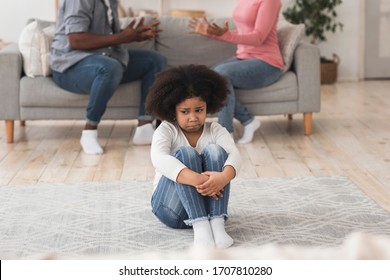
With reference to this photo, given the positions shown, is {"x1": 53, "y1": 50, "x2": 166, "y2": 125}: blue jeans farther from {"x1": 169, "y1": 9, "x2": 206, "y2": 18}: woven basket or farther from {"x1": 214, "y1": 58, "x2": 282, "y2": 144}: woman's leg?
{"x1": 169, "y1": 9, "x2": 206, "y2": 18}: woven basket

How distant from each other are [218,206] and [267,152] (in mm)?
1747

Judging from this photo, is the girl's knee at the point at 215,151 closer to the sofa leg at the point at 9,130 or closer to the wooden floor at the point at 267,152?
the wooden floor at the point at 267,152

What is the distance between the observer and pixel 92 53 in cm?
453

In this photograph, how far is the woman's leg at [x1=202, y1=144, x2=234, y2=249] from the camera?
266 cm

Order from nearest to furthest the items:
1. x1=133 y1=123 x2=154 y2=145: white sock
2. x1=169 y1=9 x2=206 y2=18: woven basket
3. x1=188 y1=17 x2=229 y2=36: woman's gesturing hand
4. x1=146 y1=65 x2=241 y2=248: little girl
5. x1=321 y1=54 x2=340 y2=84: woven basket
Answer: x1=146 y1=65 x2=241 y2=248: little girl → x1=188 y1=17 x2=229 y2=36: woman's gesturing hand → x1=133 y1=123 x2=154 y2=145: white sock → x1=169 y1=9 x2=206 y2=18: woven basket → x1=321 y1=54 x2=340 y2=84: woven basket

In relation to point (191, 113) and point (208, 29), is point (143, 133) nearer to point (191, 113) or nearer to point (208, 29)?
point (208, 29)

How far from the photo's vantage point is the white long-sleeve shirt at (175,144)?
2637mm

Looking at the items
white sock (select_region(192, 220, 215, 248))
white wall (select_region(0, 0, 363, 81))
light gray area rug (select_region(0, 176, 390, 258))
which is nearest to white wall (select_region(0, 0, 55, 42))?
white wall (select_region(0, 0, 363, 81))

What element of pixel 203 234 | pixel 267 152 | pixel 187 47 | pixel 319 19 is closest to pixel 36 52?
pixel 187 47

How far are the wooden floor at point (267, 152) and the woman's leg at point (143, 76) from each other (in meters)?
0.11

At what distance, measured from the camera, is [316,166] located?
156 inches

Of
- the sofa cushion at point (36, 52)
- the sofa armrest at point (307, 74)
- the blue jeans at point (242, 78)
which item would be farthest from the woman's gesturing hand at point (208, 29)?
the sofa cushion at point (36, 52)

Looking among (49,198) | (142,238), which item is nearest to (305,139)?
(49,198)
